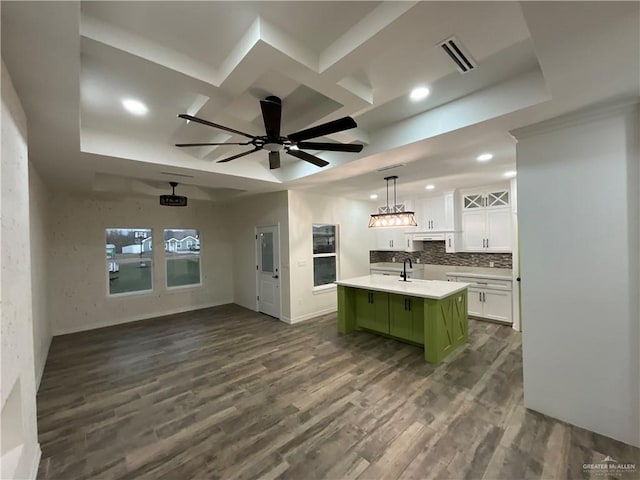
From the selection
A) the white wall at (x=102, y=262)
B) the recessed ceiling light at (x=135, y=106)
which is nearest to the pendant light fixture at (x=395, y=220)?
the recessed ceiling light at (x=135, y=106)

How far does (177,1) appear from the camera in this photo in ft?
4.50

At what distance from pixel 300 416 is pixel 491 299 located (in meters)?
4.13

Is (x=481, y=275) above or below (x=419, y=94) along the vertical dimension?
below

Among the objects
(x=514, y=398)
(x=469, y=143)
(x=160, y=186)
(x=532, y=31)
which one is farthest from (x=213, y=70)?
(x=160, y=186)

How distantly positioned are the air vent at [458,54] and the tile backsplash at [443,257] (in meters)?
4.52

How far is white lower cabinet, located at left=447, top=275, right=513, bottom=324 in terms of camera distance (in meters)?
4.75

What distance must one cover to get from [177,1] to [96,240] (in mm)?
5529

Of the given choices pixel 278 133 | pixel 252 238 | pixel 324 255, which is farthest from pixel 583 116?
pixel 252 238

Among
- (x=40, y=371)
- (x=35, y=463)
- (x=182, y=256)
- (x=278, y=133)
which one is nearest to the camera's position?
(x=35, y=463)

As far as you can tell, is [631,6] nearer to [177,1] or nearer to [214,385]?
[177,1]

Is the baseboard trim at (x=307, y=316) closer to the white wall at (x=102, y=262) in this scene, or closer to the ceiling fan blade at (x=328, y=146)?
the white wall at (x=102, y=262)

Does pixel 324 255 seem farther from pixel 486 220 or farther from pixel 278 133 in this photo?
pixel 278 133

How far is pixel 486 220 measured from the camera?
17.5ft

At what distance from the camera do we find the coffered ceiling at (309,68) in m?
1.36
